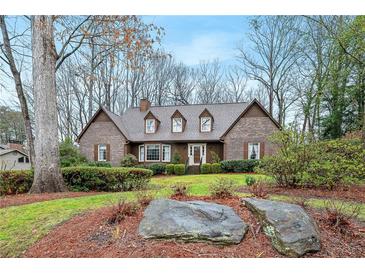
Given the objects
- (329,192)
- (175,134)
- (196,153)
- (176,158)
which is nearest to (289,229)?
(329,192)

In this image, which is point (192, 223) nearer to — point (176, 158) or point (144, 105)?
point (176, 158)

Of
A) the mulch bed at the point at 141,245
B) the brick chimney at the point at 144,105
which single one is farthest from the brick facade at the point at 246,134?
the mulch bed at the point at 141,245

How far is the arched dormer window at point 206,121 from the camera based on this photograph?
14.6 metres

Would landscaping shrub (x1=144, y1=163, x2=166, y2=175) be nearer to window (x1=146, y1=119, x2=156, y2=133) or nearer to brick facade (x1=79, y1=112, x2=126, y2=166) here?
brick facade (x1=79, y1=112, x2=126, y2=166)

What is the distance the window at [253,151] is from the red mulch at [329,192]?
7.68 meters

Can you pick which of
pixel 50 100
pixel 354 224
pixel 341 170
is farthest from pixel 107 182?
pixel 341 170

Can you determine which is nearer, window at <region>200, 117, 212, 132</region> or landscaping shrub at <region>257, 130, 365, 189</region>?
landscaping shrub at <region>257, 130, 365, 189</region>

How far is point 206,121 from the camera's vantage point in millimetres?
14797

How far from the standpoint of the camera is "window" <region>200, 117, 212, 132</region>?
48.3ft

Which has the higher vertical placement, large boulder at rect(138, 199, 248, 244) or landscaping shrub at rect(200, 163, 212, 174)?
large boulder at rect(138, 199, 248, 244)

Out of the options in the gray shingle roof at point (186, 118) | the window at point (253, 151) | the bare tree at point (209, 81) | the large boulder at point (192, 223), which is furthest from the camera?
the gray shingle roof at point (186, 118)

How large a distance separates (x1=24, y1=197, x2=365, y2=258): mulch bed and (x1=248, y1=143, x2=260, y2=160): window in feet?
36.0

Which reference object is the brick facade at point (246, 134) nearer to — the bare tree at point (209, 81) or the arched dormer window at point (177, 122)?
the bare tree at point (209, 81)

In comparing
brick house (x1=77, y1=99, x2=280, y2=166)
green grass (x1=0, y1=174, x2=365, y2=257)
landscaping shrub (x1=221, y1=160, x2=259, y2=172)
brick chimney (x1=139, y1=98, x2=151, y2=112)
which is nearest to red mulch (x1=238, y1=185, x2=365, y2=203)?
green grass (x1=0, y1=174, x2=365, y2=257)
